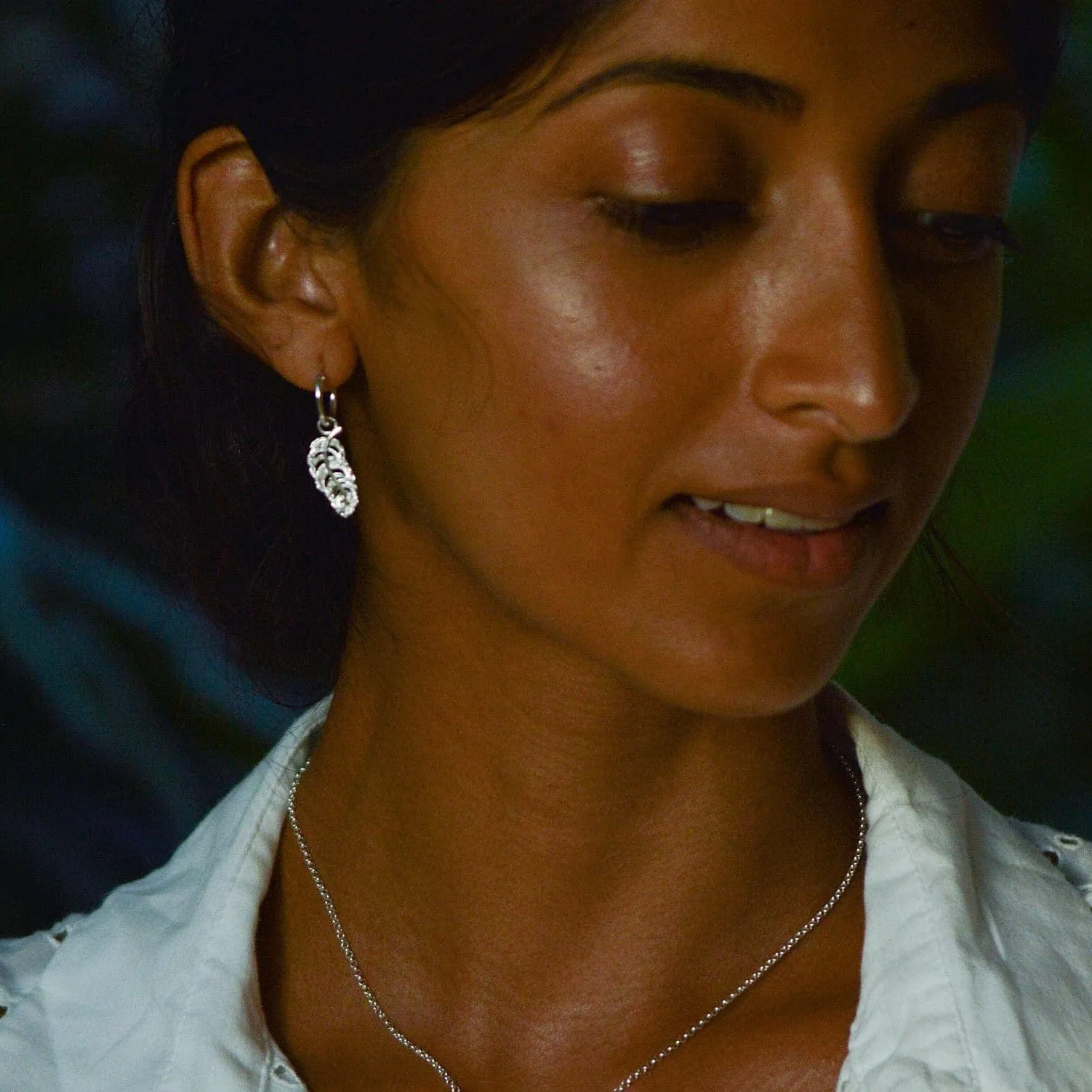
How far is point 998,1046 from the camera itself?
1.20 metres

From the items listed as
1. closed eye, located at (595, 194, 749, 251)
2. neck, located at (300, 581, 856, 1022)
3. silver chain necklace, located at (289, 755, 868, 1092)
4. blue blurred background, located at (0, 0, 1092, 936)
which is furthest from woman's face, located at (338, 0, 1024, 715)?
blue blurred background, located at (0, 0, 1092, 936)

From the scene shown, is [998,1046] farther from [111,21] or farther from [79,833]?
[111,21]

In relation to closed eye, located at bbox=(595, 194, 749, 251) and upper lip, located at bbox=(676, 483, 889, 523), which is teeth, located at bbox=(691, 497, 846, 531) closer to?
upper lip, located at bbox=(676, 483, 889, 523)

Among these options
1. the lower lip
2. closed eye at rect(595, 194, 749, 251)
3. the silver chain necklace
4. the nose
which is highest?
closed eye at rect(595, 194, 749, 251)

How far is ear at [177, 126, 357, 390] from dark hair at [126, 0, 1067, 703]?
0.9 inches

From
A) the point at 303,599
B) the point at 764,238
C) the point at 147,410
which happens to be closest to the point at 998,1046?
the point at 764,238

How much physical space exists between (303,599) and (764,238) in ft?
1.97

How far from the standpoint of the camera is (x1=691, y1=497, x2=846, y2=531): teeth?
3.76 feet

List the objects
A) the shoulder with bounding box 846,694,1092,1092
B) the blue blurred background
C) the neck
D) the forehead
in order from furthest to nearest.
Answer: the blue blurred background → the neck → the shoulder with bounding box 846,694,1092,1092 → the forehead

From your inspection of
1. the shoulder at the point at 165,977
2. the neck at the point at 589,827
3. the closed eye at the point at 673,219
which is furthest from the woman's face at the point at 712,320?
the shoulder at the point at 165,977

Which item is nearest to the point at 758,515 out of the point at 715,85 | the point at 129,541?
the point at 715,85

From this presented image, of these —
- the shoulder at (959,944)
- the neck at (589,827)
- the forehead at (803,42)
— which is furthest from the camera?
the neck at (589,827)

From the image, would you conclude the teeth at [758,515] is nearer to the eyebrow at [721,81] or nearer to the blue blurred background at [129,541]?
the eyebrow at [721,81]

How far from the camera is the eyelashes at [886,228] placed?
1110 mm
